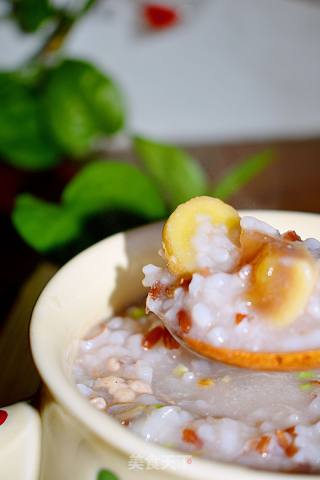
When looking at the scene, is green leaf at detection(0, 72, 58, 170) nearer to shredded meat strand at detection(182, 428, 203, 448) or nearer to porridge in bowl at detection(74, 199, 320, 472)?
porridge in bowl at detection(74, 199, 320, 472)

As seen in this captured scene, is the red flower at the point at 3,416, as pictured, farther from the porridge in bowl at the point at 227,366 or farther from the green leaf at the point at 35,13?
the green leaf at the point at 35,13

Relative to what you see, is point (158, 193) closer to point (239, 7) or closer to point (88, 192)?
point (88, 192)

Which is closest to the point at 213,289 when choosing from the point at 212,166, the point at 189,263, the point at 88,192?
the point at 189,263

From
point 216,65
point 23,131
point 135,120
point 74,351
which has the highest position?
point 74,351

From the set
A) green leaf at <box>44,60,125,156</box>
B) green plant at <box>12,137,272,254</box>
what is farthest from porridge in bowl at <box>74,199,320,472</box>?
green leaf at <box>44,60,125,156</box>

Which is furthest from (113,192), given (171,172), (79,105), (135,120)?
(135,120)

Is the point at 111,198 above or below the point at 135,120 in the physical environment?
above

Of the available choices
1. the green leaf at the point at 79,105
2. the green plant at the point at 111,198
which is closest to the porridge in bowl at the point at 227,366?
the green plant at the point at 111,198

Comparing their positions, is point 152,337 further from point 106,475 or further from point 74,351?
point 106,475
